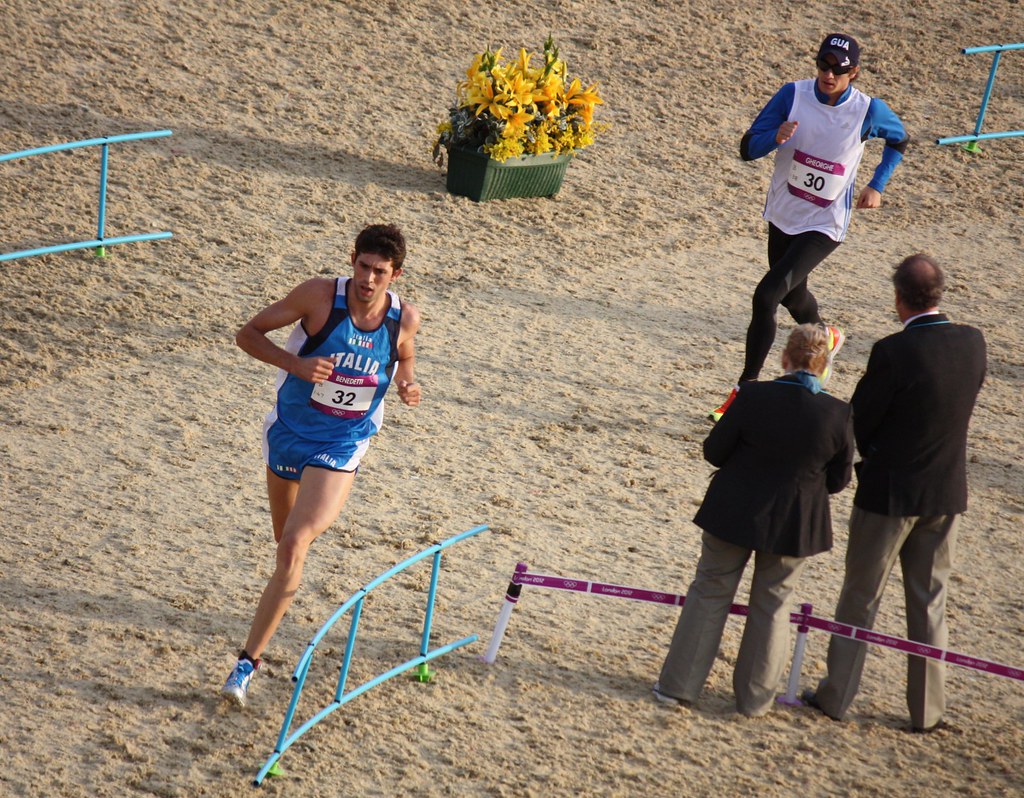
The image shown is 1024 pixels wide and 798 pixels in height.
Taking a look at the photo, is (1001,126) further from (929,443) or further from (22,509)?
(22,509)


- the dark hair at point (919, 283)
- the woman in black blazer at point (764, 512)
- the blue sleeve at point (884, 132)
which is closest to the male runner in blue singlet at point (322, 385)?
the woman in black blazer at point (764, 512)

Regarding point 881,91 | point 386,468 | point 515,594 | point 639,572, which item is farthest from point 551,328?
point 881,91

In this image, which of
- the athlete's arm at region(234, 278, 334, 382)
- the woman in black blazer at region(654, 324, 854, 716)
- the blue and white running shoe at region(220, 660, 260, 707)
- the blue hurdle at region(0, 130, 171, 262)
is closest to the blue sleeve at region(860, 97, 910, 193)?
the woman in black blazer at region(654, 324, 854, 716)

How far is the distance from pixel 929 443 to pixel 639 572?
1669 mm

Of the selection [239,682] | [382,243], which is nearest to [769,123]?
[382,243]

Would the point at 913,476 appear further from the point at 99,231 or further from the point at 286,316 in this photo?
the point at 99,231

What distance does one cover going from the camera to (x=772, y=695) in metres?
5.07

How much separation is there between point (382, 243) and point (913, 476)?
2272 mm

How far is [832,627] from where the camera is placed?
505 centimetres

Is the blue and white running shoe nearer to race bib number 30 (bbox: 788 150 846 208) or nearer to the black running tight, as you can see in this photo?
the black running tight

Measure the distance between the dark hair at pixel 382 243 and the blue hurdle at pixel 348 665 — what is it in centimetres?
114

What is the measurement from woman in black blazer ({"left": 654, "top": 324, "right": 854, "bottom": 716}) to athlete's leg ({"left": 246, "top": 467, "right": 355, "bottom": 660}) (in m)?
1.44

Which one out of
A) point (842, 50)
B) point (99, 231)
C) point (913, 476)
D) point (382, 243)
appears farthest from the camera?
point (99, 231)

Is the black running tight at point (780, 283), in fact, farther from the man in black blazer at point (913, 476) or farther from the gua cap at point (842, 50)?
the man in black blazer at point (913, 476)
